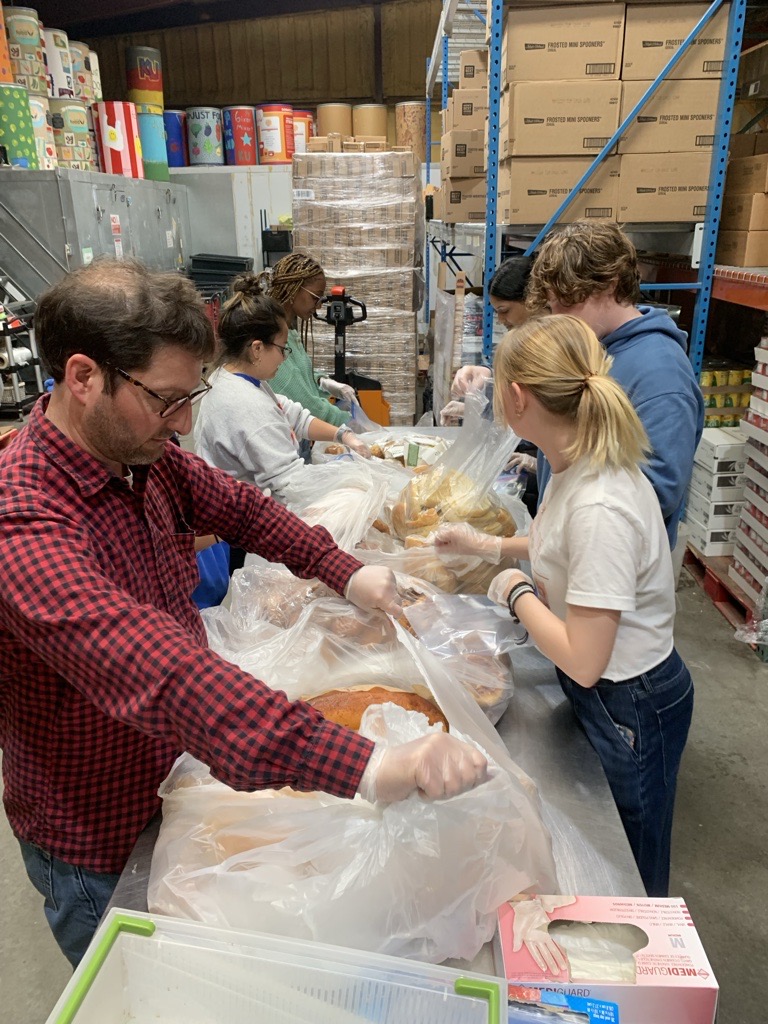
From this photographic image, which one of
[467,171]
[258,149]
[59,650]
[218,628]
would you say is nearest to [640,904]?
[59,650]

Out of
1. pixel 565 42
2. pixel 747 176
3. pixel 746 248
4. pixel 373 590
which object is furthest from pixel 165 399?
pixel 747 176

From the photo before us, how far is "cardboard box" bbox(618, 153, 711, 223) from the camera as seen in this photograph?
2725 mm

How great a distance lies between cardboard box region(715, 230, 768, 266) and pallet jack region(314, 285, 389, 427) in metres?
2.13

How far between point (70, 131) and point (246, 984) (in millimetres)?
5993

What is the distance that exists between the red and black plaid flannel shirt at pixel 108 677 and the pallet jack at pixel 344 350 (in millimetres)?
3474

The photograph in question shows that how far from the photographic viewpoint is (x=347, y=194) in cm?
524

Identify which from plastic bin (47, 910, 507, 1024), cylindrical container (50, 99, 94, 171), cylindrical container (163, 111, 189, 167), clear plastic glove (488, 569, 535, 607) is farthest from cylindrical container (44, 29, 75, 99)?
plastic bin (47, 910, 507, 1024)

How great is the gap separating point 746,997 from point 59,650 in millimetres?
1786

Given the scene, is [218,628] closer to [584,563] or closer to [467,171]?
[584,563]

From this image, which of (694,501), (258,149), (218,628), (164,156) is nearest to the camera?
(218,628)

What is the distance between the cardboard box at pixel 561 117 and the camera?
2643 mm

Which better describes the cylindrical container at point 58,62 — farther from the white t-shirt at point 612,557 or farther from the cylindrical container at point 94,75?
the white t-shirt at point 612,557

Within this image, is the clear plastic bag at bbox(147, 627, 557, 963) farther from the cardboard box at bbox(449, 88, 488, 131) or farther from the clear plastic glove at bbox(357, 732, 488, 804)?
the cardboard box at bbox(449, 88, 488, 131)

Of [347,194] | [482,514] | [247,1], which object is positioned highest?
[247,1]
